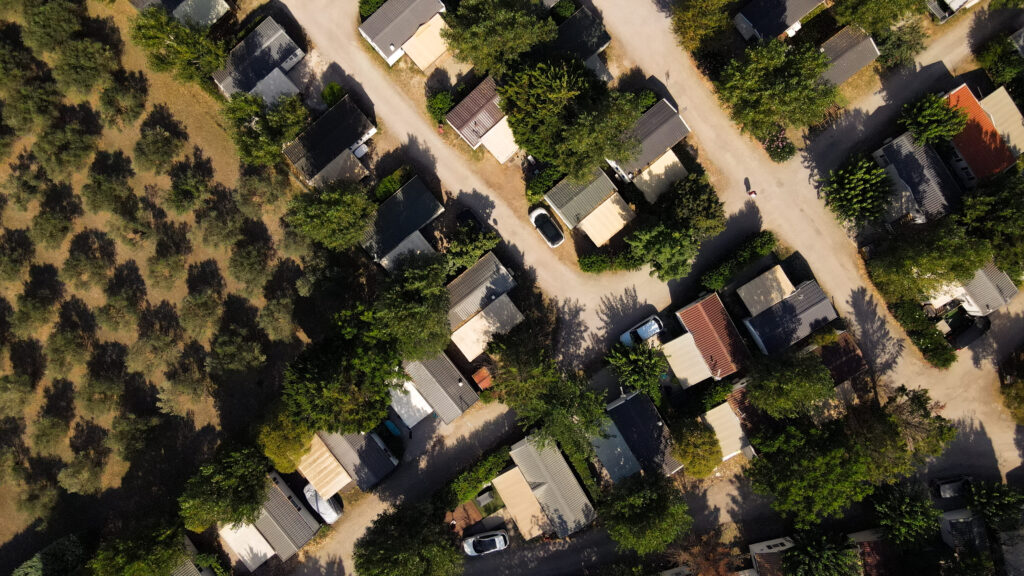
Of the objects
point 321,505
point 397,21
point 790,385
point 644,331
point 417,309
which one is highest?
point 397,21

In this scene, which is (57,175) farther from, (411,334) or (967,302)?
(967,302)

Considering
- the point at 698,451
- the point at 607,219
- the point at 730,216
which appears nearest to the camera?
the point at 698,451

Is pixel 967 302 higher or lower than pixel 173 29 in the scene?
lower

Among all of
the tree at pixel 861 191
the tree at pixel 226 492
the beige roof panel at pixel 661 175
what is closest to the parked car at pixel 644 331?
the beige roof panel at pixel 661 175

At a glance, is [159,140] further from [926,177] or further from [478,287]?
[926,177]

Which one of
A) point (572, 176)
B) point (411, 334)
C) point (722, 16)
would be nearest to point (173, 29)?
point (411, 334)

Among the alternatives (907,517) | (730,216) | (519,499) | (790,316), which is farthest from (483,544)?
(730,216)
